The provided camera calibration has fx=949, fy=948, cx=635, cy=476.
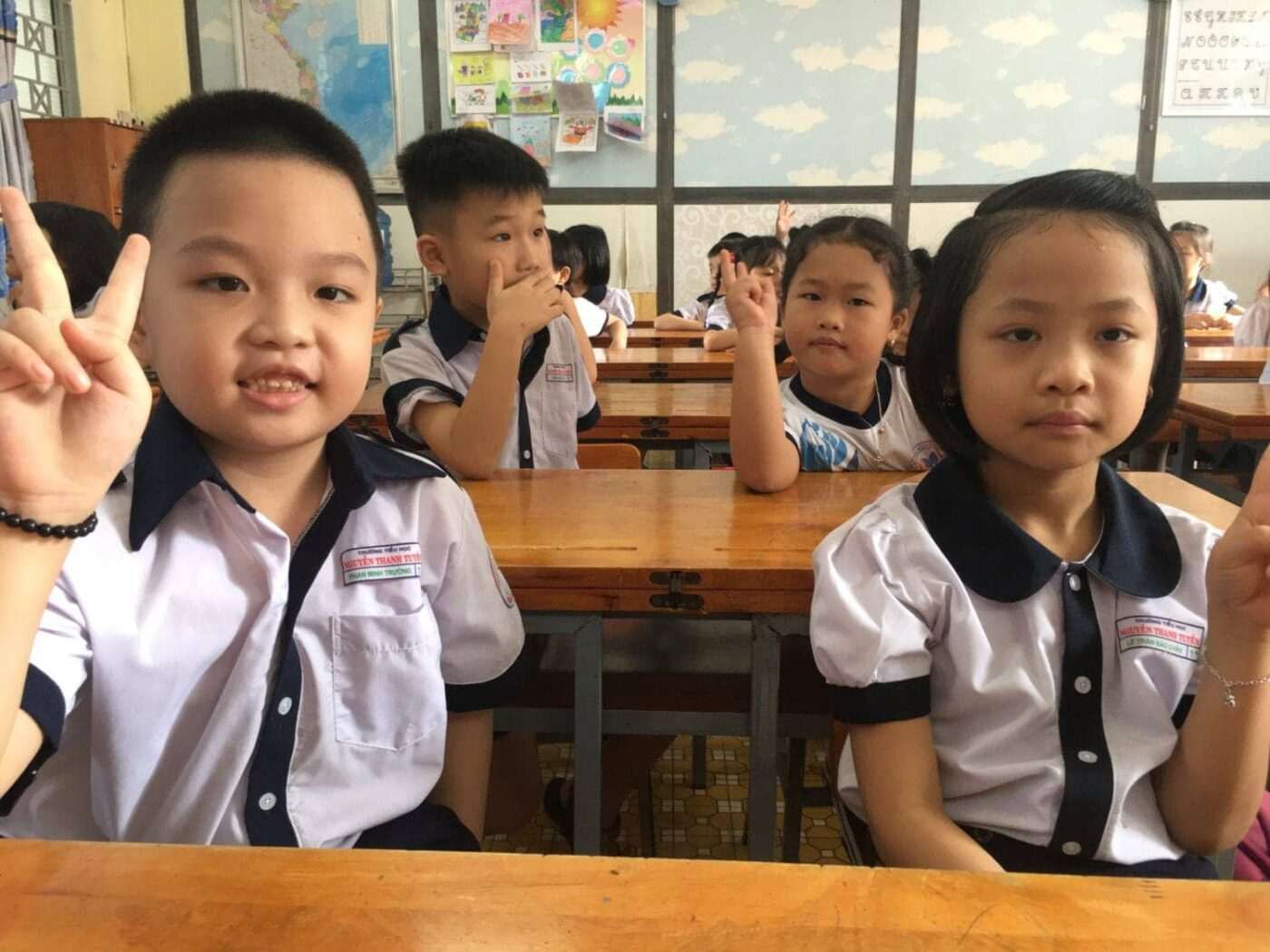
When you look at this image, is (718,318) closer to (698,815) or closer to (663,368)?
(663,368)

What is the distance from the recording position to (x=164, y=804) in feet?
2.83

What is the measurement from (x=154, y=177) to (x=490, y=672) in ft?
1.96

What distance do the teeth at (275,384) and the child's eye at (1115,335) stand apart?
76 cm

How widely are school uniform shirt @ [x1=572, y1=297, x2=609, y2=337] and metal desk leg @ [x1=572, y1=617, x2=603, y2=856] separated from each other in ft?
11.0

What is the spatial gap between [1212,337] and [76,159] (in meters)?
6.34

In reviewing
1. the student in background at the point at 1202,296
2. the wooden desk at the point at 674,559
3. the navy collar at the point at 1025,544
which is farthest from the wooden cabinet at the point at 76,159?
the student in background at the point at 1202,296

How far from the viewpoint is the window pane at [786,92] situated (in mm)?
6906

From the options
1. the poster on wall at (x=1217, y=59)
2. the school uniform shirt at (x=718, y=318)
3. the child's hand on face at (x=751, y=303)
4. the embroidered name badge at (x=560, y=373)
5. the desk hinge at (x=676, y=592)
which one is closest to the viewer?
the desk hinge at (x=676, y=592)

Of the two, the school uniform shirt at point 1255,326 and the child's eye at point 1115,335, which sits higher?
the child's eye at point 1115,335

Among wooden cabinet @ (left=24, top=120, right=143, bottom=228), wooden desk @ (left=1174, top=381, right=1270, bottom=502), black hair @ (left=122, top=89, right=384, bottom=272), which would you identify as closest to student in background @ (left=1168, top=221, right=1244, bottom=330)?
wooden desk @ (left=1174, top=381, right=1270, bottom=502)

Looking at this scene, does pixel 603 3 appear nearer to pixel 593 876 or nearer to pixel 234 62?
pixel 234 62

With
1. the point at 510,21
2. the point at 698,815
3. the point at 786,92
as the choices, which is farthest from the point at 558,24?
the point at 698,815

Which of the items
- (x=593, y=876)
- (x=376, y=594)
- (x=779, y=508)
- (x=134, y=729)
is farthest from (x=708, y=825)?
(x=593, y=876)

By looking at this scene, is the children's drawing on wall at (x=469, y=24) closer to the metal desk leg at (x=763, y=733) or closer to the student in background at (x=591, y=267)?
the student in background at (x=591, y=267)
